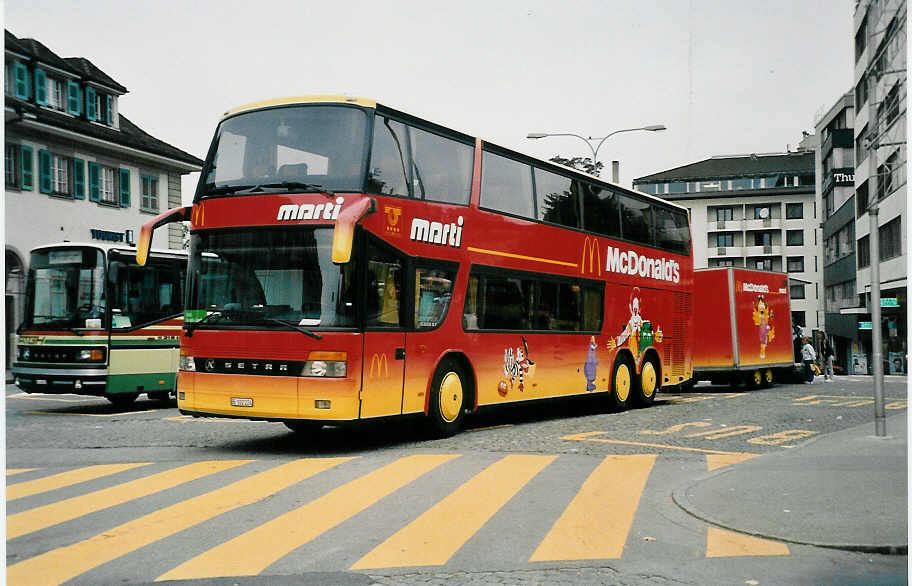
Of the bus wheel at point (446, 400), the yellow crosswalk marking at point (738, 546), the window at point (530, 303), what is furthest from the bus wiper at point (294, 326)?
the yellow crosswalk marking at point (738, 546)

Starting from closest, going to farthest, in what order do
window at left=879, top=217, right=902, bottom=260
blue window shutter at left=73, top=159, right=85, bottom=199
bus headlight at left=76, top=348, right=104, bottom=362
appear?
bus headlight at left=76, top=348, right=104, bottom=362 → blue window shutter at left=73, top=159, right=85, bottom=199 → window at left=879, top=217, right=902, bottom=260

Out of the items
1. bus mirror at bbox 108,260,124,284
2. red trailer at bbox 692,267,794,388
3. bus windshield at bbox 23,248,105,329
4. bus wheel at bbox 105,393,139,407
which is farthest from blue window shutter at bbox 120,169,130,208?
red trailer at bbox 692,267,794,388

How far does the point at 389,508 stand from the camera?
25.8ft

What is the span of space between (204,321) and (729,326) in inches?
675

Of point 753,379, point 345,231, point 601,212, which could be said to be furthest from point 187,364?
point 753,379

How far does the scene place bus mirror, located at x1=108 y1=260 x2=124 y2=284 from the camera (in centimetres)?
1734

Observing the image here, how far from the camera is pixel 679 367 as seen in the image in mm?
20375

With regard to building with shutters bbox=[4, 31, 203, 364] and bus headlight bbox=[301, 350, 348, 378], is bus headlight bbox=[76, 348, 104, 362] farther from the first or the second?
building with shutters bbox=[4, 31, 203, 364]

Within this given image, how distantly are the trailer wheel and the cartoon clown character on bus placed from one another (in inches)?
12.1

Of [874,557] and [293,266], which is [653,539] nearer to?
[874,557]

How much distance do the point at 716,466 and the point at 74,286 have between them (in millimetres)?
12035

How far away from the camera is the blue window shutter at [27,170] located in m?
28.2

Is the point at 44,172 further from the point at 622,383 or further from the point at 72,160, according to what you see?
the point at 622,383

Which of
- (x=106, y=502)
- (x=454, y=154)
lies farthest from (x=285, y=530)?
(x=454, y=154)
